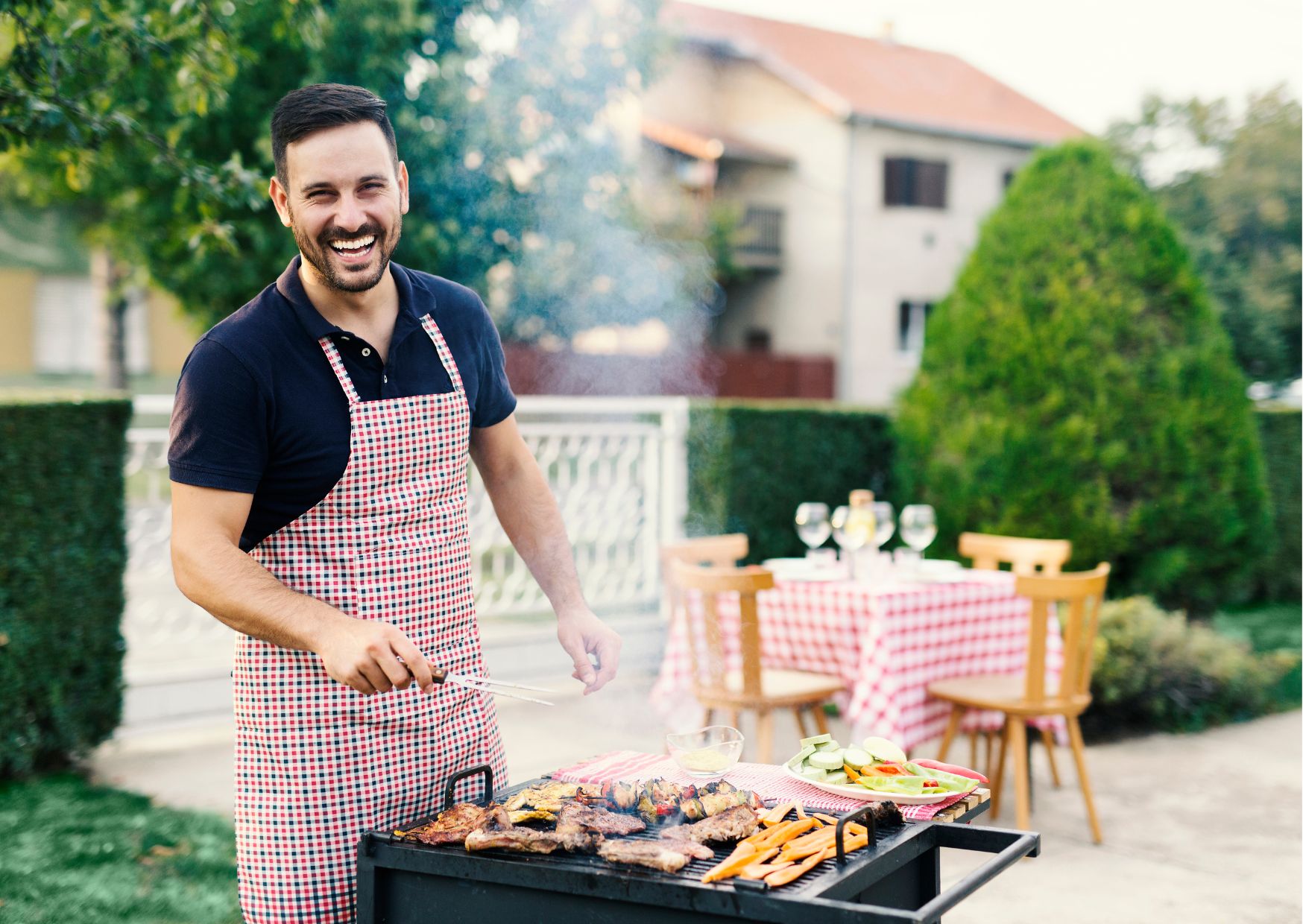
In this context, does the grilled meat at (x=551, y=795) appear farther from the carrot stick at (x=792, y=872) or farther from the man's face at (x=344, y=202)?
the man's face at (x=344, y=202)

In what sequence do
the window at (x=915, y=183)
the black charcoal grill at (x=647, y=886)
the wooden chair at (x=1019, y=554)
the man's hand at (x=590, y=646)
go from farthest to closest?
the window at (x=915, y=183) < the wooden chair at (x=1019, y=554) < the man's hand at (x=590, y=646) < the black charcoal grill at (x=647, y=886)

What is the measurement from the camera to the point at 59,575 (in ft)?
15.2

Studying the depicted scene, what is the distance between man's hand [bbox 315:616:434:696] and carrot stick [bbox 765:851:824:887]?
Result: 518 mm

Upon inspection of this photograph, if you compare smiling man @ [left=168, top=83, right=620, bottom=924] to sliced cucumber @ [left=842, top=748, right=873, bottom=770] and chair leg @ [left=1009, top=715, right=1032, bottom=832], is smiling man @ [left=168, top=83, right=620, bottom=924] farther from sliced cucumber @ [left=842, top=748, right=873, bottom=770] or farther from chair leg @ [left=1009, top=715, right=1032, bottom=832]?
chair leg @ [left=1009, top=715, right=1032, bottom=832]

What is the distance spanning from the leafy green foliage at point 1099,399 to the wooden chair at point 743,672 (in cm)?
268

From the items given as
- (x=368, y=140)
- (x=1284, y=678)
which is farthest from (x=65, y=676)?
(x=1284, y=678)

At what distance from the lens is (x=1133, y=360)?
22.9 ft

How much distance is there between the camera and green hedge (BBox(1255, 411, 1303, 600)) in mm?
9992

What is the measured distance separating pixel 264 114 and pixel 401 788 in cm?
678

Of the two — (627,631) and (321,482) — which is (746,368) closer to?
(627,631)

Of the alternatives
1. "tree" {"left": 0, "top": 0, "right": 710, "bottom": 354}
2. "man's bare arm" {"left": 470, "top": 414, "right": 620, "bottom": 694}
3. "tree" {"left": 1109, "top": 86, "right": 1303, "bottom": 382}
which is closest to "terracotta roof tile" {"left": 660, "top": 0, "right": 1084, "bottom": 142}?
"tree" {"left": 1109, "top": 86, "right": 1303, "bottom": 382}

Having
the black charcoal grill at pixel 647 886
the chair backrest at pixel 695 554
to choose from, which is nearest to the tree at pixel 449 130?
the chair backrest at pixel 695 554

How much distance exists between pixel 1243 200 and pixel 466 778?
1729 cm

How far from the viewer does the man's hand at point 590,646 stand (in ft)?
7.16
